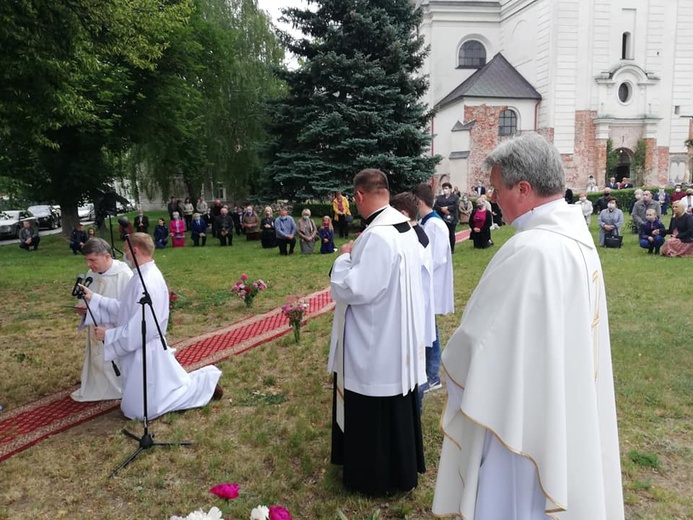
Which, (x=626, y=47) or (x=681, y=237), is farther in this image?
(x=626, y=47)

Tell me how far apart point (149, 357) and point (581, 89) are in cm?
3423

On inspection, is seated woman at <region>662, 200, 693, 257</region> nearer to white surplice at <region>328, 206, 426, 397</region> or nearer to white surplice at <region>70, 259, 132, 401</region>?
white surplice at <region>328, 206, 426, 397</region>

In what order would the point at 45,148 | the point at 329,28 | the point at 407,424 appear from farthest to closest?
1. the point at 45,148
2. the point at 329,28
3. the point at 407,424

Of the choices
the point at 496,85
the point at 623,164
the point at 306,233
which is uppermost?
the point at 496,85

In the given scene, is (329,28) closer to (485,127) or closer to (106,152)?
(106,152)

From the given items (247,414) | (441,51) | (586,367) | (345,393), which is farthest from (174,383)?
(441,51)

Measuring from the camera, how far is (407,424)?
3812 millimetres

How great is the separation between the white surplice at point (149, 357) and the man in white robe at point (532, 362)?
11.6 ft

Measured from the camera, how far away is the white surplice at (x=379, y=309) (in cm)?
362

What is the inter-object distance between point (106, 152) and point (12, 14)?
634 inches

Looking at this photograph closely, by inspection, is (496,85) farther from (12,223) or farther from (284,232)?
(12,223)

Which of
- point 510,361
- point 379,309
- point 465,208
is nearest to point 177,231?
point 465,208

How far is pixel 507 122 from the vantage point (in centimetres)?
3300

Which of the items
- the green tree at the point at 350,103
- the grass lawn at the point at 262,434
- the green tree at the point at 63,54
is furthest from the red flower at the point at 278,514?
the green tree at the point at 350,103
